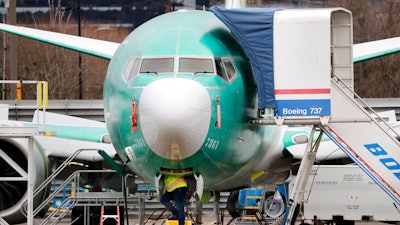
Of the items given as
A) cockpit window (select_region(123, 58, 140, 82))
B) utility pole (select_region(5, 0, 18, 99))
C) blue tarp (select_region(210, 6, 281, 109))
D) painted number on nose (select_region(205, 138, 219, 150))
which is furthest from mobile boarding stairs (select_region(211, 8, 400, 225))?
utility pole (select_region(5, 0, 18, 99))

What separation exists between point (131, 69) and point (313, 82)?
280cm

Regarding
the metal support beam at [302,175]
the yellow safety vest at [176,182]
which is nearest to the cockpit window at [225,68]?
the metal support beam at [302,175]

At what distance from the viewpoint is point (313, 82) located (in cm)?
1717

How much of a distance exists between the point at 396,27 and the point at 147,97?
32.7 m

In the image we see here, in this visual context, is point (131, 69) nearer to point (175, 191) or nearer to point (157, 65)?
point (157, 65)

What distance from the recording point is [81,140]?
2308 cm

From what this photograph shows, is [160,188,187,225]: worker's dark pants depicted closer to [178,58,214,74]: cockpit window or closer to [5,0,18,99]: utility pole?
[178,58,214,74]: cockpit window

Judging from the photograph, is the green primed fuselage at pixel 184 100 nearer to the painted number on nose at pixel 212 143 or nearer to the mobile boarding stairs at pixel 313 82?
the painted number on nose at pixel 212 143

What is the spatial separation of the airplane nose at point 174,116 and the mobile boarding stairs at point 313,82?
1.26 metres

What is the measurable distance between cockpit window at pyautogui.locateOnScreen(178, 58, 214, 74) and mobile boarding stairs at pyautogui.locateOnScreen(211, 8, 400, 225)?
27.7 inches

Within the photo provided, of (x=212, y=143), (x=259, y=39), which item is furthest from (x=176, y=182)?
(x=259, y=39)

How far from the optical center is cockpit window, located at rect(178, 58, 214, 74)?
17.0m

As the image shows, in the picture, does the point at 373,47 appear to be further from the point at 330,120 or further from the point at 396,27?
the point at 396,27

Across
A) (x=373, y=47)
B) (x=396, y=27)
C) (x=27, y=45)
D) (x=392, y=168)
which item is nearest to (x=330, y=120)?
(x=392, y=168)
